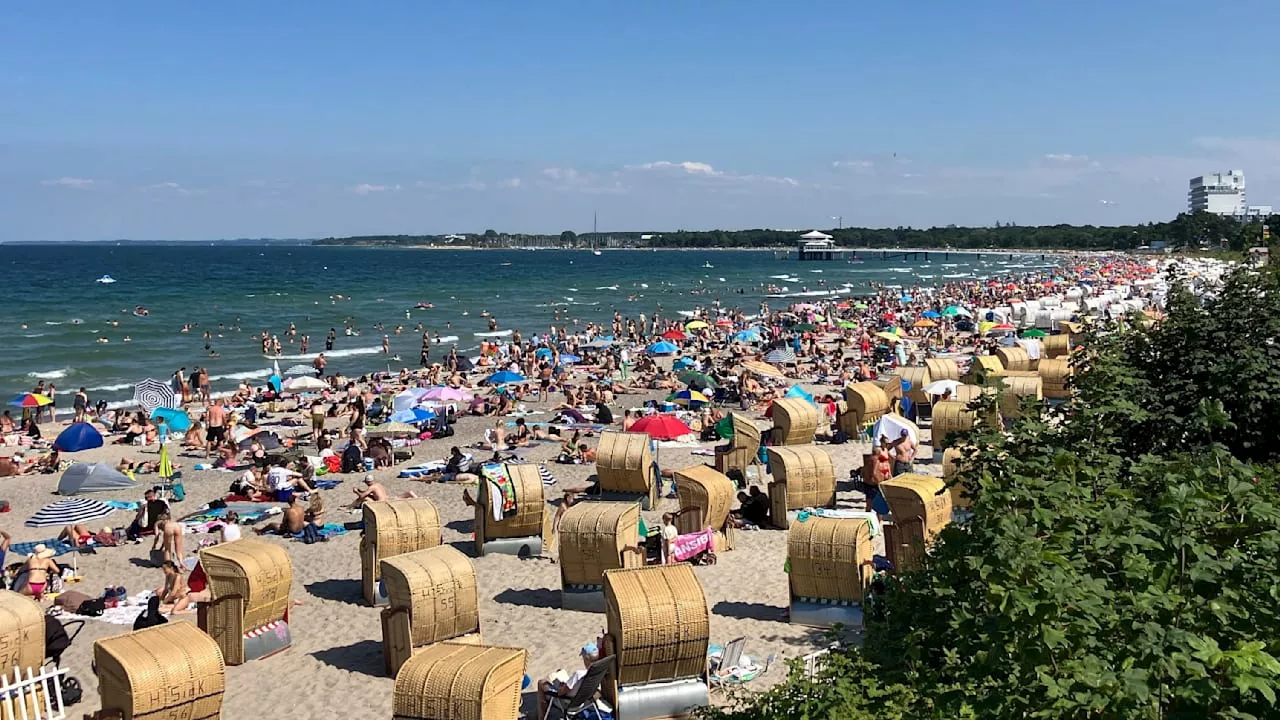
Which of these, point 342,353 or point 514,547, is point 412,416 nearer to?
point 514,547

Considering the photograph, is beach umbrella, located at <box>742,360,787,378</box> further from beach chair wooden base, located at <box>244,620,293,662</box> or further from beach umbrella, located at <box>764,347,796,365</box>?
beach chair wooden base, located at <box>244,620,293,662</box>

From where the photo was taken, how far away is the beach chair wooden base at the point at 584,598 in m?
12.2

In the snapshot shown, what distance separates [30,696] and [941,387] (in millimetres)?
17195

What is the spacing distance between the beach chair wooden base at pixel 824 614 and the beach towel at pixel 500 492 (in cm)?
416

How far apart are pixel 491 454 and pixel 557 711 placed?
13.5 m

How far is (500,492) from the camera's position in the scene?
1395 cm

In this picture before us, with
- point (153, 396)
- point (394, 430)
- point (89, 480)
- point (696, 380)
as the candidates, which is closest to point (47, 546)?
point (89, 480)

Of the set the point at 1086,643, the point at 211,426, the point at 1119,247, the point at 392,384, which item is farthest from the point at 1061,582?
the point at 1119,247

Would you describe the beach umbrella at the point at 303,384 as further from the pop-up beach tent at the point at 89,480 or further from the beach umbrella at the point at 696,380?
the pop-up beach tent at the point at 89,480

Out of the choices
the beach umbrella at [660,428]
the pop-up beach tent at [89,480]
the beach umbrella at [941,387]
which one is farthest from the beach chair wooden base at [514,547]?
the beach umbrella at [941,387]

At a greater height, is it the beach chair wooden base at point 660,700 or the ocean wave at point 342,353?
the beach chair wooden base at point 660,700

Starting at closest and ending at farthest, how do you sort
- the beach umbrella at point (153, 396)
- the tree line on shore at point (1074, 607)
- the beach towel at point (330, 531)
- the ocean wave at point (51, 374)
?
1. the tree line on shore at point (1074, 607)
2. the beach towel at point (330, 531)
3. the beach umbrella at point (153, 396)
4. the ocean wave at point (51, 374)

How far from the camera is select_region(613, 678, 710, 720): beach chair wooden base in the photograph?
9.13m

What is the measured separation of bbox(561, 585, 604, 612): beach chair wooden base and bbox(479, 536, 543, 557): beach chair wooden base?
2.01m
